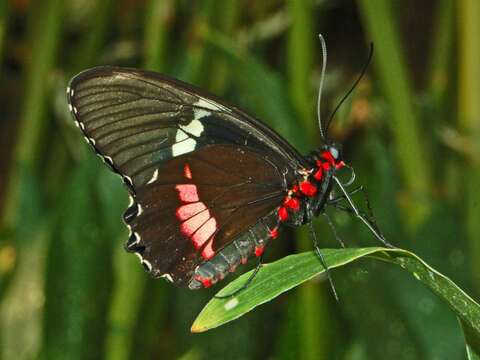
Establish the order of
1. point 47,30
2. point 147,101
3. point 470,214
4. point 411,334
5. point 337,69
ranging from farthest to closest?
point 337,69
point 47,30
point 470,214
point 411,334
point 147,101

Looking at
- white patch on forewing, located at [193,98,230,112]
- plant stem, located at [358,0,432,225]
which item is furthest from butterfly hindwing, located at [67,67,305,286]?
plant stem, located at [358,0,432,225]

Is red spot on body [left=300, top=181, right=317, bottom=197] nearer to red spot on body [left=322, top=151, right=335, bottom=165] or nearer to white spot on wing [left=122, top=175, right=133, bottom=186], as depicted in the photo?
red spot on body [left=322, top=151, right=335, bottom=165]

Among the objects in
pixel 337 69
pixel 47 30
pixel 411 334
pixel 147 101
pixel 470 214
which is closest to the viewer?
pixel 147 101

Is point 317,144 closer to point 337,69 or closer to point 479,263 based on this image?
point 479,263

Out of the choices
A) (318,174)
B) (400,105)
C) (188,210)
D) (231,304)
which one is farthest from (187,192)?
(400,105)

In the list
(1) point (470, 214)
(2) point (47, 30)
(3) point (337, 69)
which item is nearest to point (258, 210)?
(1) point (470, 214)

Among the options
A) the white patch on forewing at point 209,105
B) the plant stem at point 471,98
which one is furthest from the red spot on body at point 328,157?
the plant stem at point 471,98

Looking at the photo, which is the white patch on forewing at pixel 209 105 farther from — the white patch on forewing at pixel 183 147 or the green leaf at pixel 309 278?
the green leaf at pixel 309 278

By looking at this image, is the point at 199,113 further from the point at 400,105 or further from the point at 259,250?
the point at 400,105
